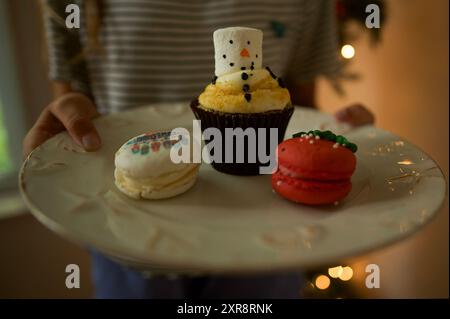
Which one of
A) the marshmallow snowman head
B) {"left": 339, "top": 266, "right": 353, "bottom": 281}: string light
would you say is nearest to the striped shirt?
the marshmallow snowman head

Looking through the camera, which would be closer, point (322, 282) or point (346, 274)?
point (346, 274)

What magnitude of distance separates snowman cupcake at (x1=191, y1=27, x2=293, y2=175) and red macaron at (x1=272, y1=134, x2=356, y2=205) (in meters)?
0.09

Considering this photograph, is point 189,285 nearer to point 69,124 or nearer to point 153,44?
point 69,124

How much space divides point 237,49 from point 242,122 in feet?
0.46

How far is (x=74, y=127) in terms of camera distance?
703 millimetres

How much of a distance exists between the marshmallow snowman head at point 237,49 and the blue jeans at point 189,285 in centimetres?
38

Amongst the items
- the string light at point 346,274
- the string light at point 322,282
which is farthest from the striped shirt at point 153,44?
the string light at point 322,282

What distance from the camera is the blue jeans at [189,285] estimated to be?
0.80 m

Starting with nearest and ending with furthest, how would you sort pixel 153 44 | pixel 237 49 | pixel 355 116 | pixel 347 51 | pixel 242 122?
pixel 237 49 < pixel 242 122 < pixel 355 116 < pixel 153 44 < pixel 347 51

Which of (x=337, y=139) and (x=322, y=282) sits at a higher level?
(x=337, y=139)

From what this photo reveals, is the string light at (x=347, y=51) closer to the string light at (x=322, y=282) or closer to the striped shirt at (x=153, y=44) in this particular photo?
the striped shirt at (x=153, y=44)

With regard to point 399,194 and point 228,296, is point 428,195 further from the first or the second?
point 228,296

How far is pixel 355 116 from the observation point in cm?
82

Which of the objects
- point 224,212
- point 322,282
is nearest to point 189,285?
point 224,212
